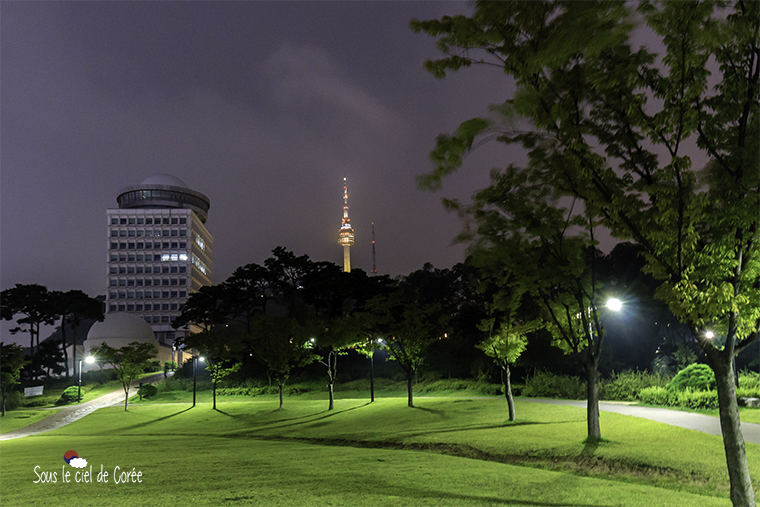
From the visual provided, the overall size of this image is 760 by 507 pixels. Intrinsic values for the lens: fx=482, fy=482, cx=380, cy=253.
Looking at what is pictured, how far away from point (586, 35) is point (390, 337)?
2834 cm

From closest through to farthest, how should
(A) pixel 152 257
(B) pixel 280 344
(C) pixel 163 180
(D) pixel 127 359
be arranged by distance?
(B) pixel 280 344 → (D) pixel 127 359 → (A) pixel 152 257 → (C) pixel 163 180

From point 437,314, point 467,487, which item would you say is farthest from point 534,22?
point 437,314

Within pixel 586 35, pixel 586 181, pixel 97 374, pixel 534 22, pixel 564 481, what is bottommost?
pixel 97 374

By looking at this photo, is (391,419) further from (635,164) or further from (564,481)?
(635,164)


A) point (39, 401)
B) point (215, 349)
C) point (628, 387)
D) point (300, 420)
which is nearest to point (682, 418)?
point (628, 387)

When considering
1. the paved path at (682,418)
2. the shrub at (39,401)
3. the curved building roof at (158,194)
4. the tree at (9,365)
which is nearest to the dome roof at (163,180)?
the curved building roof at (158,194)

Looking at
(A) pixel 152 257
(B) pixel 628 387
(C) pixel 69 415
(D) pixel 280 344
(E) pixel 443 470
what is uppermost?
(A) pixel 152 257

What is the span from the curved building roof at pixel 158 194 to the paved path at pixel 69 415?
87.2m

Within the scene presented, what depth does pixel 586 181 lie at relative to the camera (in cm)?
955

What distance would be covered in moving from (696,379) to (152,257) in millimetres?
127607

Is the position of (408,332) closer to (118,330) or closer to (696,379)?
(696,379)

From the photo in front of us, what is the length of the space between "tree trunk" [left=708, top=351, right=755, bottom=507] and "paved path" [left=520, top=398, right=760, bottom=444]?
6.95 meters

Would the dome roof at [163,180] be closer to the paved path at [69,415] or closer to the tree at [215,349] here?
the paved path at [69,415]

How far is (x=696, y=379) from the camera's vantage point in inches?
918
